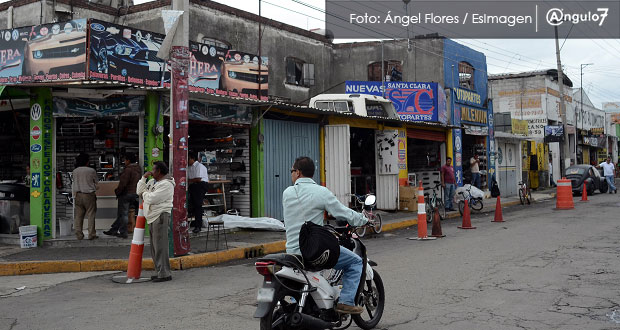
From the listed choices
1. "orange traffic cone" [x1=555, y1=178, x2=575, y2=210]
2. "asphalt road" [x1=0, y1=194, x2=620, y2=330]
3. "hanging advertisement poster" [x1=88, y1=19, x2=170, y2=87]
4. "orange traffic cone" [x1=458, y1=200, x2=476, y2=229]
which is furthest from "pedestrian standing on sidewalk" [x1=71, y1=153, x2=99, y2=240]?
"orange traffic cone" [x1=555, y1=178, x2=575, y2=210]

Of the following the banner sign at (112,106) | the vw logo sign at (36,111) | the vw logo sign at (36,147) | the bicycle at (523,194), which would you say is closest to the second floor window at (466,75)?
the bicycle at (523,194)

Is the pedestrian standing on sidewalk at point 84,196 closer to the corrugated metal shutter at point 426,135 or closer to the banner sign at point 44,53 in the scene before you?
the banner sign at point 44,53

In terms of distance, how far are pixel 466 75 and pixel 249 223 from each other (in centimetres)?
1811

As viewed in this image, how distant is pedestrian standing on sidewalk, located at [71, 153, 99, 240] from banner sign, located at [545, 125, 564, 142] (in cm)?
2572

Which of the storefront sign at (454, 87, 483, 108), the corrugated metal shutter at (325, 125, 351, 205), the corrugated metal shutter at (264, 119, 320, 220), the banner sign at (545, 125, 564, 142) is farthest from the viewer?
the banner sign at (545, 125, 564, 142)

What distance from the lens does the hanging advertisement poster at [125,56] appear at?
1109cm

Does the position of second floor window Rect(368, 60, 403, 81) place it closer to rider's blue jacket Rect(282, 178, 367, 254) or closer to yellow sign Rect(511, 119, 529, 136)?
yellow sign Rect(511, 119, 529, 136)

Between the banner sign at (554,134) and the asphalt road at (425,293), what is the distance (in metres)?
20.7

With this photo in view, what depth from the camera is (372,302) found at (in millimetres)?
5660

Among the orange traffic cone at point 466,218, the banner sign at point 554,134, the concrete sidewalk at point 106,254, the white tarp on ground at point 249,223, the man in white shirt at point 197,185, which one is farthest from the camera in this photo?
the banner sign at point 554,134

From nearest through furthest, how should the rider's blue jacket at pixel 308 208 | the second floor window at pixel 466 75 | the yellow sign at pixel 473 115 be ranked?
the rider's blue jacket at pixel 308 208 < the yellow sign at pixel 473 115 < the second floor window at pixel 466 75

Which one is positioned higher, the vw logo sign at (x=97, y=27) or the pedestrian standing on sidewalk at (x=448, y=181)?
the vw logo sign at (x=97, y=27)

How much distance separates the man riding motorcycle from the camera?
502 centimetres

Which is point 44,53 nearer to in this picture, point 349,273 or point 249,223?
point 249,223
